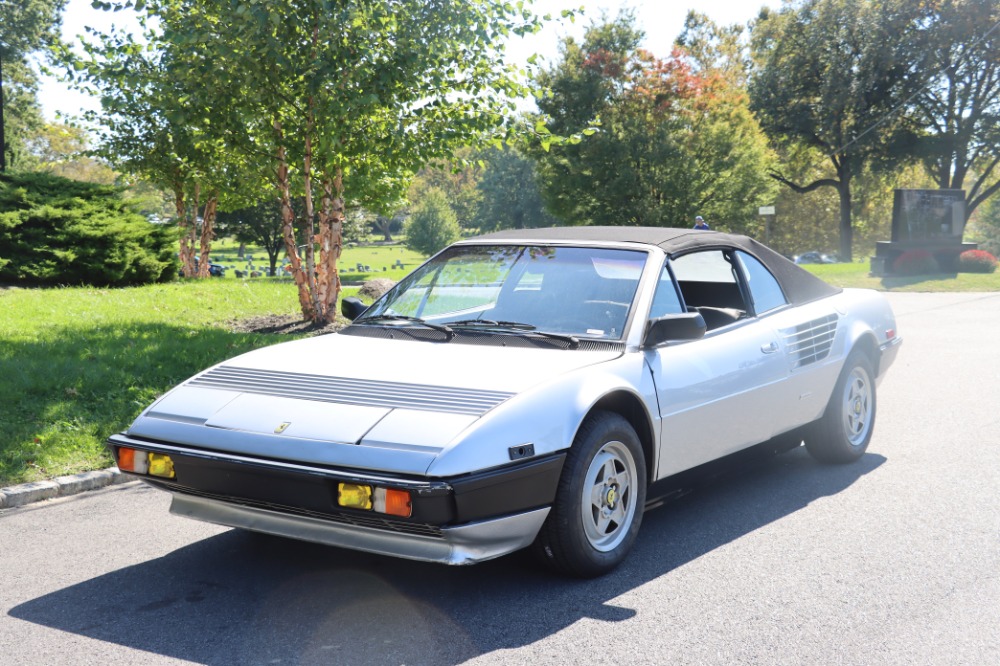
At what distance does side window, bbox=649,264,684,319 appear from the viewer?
16.8ft

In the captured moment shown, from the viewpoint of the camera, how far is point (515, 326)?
496 centimetres

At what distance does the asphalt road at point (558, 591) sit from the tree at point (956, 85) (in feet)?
142

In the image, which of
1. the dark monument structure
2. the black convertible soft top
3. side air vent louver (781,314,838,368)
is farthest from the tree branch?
side air vent louver (781,314,838,368)

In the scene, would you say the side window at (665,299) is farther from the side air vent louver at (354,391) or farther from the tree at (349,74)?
the tree at (349,74)

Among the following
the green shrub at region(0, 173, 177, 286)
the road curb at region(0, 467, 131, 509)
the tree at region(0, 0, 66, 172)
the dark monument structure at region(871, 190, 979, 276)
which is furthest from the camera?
the tree at region(0, 0, 66, 172)

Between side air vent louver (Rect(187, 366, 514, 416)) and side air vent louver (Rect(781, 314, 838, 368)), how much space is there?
8.15 ft

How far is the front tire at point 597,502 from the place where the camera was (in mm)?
4180

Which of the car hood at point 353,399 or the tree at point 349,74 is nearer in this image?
the car hood at point 353,399

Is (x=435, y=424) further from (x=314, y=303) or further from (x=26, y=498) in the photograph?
(x=314, y=303)

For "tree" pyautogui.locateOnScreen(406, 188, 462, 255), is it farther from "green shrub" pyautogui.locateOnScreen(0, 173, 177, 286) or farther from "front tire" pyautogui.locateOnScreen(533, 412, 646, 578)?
"front tire" pyautogui.locateOnScreen(533, 412, 646, 578)

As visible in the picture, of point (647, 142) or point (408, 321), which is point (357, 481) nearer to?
point (408, 321)

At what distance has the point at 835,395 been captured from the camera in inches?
251

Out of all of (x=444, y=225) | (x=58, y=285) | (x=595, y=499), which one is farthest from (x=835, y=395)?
(x=444, y=225)

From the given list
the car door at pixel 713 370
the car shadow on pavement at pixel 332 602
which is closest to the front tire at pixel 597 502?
the car shadow on pavement at pixel 332 602
